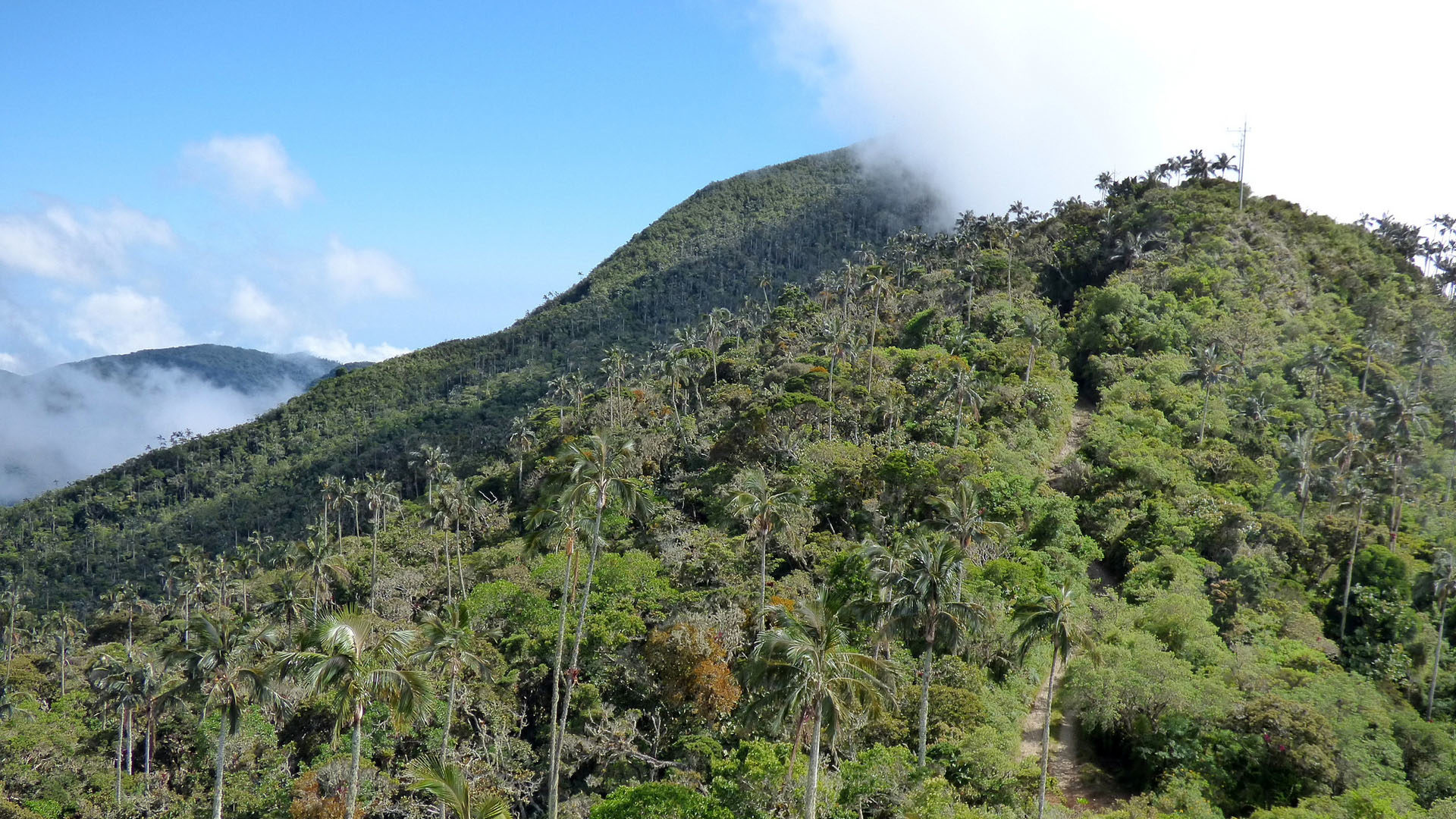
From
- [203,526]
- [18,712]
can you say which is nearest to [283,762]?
[18,712]

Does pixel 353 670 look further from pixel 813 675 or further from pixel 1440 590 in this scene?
pixel 1440 590

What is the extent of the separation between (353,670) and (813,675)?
1295 centimetres

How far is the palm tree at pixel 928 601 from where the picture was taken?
→ 35.9 m

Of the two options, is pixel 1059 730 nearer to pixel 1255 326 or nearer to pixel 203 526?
pixel 1255 326

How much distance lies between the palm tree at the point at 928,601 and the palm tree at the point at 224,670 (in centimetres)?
2501

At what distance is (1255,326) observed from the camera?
86.3 metres

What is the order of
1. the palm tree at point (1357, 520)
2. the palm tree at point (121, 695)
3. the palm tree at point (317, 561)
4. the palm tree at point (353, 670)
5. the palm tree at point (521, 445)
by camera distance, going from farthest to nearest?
the palm tree at point (521, 445)
the palm tree at point (317, 561)
the palm tree at point (121, 695)
the palm tree at point (1357, 520)
the palm tree at point (353, 670)

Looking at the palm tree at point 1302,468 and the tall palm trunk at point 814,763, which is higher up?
the palm tree at point 1302,468

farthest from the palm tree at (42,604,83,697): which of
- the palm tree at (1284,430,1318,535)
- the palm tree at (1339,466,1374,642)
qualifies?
the palm tree at (1284,430,1318,535)

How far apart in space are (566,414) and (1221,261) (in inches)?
3180

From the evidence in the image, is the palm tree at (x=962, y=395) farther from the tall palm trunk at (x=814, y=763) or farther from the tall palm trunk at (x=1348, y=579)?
the tall palm trunk at (x=814, y=763)

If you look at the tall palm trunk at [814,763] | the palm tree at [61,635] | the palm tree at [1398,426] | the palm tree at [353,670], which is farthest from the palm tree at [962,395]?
the palm tree at [61,635]

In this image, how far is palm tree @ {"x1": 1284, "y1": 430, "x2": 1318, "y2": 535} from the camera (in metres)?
60.9

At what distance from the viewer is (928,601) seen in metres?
36.3
